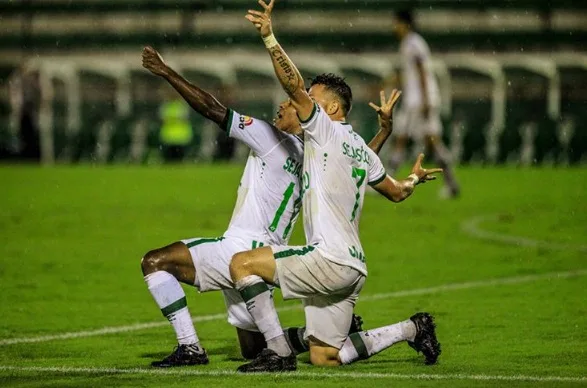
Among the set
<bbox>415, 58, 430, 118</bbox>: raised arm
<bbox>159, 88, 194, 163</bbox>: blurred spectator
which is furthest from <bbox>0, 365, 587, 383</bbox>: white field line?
<bbox>159, 88, 194, 163</bbox>: blurred spectator

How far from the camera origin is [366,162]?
8.51m

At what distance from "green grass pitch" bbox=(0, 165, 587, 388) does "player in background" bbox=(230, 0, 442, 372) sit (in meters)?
0.17

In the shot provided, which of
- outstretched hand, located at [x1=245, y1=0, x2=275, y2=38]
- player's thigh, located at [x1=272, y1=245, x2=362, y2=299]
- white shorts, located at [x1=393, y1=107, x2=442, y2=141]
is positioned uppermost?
outstretched hand, located at [x1=245, y1=0, x2=275, y2=38]

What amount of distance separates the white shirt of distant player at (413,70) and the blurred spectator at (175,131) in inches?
465

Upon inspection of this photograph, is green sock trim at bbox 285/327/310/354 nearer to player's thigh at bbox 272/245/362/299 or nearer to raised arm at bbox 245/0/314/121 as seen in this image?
player's thigh at bbox 272/245/362/299

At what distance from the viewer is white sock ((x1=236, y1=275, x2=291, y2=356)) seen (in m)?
8.16

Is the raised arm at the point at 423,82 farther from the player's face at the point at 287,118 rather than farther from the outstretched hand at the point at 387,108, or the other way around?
the player's face at the point at 287,118

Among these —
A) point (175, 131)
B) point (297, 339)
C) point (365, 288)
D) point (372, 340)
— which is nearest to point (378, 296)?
point (365, 288)

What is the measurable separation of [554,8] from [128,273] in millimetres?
28834

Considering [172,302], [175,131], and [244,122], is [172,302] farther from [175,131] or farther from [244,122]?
[175,131]

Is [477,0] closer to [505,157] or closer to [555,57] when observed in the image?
[555,57]

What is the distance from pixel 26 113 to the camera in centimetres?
3381

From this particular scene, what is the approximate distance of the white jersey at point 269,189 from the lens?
8.73 meters

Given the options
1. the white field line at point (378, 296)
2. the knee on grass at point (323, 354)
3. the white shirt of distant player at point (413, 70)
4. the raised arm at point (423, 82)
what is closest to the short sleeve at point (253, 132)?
the knee on grass at point (323, 354)
